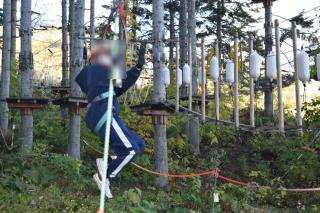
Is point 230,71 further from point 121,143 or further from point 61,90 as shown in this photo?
point 61,90

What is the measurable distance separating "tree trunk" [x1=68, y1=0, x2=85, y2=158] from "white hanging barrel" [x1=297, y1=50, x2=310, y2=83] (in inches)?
213

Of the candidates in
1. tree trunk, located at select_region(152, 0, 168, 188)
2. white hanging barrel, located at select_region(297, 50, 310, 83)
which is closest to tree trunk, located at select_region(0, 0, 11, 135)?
tree trunk, located at select_region(152, 0, 168, 188)

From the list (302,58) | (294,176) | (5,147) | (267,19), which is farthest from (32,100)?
(267,19)

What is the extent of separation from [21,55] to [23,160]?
2374 millimetres

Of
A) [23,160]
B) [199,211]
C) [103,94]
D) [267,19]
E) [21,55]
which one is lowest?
[199,211]

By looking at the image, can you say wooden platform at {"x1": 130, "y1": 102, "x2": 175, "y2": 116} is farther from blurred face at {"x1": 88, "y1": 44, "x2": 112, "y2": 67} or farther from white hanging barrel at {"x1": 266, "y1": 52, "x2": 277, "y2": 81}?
blurred face at {"x1": 88, "y1": 44, "x2": 112, "y2": 67}

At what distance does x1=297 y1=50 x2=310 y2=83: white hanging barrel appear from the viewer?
6.12 metres

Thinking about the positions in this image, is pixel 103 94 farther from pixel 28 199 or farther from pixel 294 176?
pixel 294 176

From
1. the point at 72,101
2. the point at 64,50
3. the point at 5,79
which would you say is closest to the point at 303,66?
the point at 72,101

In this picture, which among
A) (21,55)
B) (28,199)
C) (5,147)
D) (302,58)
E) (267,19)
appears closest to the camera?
(302,58)

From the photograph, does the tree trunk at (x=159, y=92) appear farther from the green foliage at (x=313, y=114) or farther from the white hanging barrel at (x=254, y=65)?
the green foliage at (x=313, y=114)

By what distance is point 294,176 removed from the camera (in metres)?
11.0

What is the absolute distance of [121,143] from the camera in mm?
4098

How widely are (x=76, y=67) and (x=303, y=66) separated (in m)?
5.61
